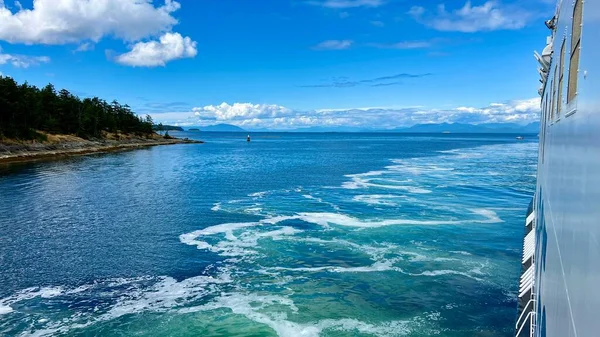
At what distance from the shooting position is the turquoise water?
16.2m

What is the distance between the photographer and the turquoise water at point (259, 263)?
53.1 feet

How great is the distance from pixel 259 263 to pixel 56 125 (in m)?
111

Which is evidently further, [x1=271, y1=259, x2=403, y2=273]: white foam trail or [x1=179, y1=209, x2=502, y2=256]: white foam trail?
[x1=179, y1=209, x2=502, y2=256]: white foam trail

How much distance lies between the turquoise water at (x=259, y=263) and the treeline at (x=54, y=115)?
5100 cm

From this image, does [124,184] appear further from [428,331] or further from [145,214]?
[428,331]

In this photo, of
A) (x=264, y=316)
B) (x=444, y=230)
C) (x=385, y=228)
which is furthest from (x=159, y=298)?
(x=444, y=230)

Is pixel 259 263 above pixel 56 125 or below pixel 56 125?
below

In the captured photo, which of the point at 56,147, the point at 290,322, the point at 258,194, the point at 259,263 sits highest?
the point at 56,147

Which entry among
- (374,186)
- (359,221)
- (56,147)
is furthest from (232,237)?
(56,147)

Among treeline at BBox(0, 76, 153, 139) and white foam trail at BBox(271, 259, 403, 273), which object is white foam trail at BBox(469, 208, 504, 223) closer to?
white foam trail at BBox(271, 259, 403, 273)

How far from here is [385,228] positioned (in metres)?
29.7

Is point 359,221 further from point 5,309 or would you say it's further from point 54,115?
point 54,115

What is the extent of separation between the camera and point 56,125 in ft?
369

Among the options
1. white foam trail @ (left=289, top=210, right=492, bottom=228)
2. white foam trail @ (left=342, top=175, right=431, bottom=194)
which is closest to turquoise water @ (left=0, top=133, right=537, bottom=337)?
white foam trail @ (left=289, top=210, right=492, bottom=228)
